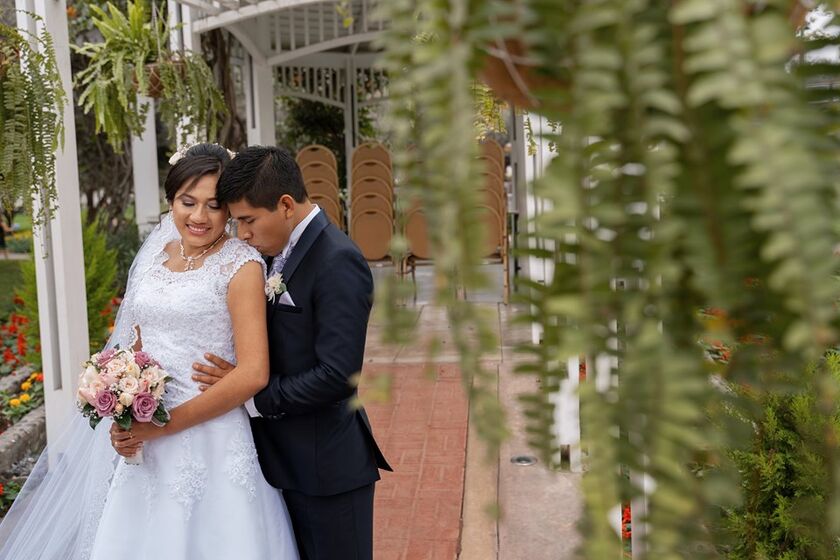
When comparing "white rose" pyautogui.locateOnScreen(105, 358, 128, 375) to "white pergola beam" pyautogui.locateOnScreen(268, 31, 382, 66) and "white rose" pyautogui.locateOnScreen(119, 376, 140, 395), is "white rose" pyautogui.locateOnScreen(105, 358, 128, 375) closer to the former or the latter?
"white rose" pyautogui.locateOnScreen(119, 376, 140, 395)

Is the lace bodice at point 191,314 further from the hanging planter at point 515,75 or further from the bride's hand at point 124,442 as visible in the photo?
the hanging planter at point 515,75

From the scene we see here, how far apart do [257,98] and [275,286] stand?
815 cm

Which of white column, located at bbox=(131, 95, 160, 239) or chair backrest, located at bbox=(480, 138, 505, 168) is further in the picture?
chair backrest, located at bbox=(480, 138, 505, 168)

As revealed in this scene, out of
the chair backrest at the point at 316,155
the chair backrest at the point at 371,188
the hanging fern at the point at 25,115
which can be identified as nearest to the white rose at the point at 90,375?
the hanging fern at the point at 25,115

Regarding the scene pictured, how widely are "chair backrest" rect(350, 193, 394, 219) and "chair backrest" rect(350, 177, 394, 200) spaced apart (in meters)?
0.13

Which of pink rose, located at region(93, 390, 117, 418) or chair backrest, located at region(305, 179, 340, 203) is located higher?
chair backrest, located at region(305, 179, 340, 203)

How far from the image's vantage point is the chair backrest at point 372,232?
898 centimetres

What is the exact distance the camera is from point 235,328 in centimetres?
254

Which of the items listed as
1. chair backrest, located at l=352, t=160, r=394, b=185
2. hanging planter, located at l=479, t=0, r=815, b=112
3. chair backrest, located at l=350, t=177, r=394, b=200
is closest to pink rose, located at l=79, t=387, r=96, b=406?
hanging planter, located at l=479, t=0, r=815, b=112

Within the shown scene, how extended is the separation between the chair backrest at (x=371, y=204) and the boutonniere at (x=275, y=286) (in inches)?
256

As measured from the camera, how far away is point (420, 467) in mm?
4988

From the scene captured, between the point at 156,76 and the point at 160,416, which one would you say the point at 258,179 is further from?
the point at 156,76

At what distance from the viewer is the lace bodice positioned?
8.68 feet

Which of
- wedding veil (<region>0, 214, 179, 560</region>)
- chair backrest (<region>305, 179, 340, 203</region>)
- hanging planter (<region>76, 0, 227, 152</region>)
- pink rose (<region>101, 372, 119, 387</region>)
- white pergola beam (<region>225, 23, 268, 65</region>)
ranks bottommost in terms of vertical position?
wedding veil (<region>0, 214, 179, 560</region>)
